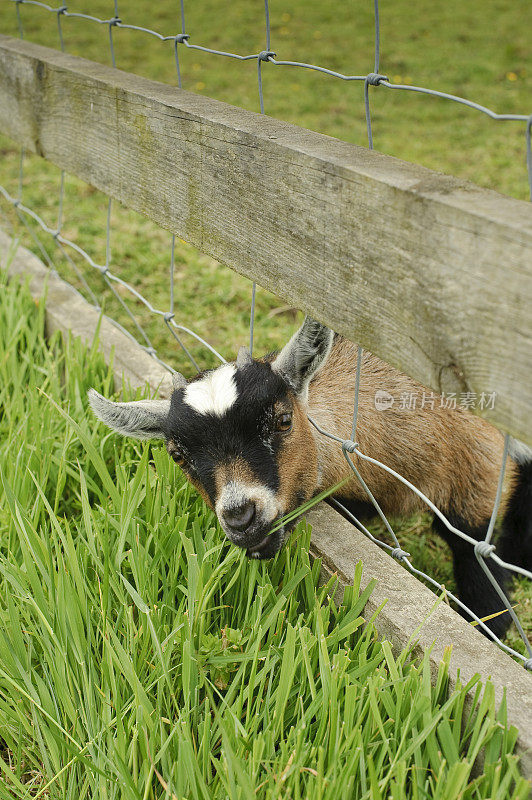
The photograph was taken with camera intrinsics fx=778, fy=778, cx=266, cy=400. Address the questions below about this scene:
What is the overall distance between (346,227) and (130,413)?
1.01 meters

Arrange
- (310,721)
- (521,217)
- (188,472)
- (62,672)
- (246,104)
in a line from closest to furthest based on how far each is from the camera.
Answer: (521,217) → (310,721) → (62,672) → (188,472) → (246,104)

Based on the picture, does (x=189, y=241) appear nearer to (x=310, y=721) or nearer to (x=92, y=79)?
(x=92, y=79)

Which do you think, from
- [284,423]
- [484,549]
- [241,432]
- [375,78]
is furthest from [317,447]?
[375,78]

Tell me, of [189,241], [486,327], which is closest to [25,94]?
[189,241]

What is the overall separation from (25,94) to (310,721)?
2.76 metres

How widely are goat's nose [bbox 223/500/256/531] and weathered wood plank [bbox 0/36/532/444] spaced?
1.71ft

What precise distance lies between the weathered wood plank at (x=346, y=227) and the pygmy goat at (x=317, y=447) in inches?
13.0

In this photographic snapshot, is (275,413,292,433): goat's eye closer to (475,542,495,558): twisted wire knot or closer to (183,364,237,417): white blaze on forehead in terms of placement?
(183,364,237,417): white blaze on forehead

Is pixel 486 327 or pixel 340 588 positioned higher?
pixel 486 327

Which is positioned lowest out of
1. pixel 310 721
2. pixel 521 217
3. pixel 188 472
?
pixel 310 721

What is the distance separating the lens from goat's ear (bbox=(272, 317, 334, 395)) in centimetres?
218

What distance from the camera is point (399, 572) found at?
6.64 feet

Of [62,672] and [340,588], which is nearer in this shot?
[62,672]

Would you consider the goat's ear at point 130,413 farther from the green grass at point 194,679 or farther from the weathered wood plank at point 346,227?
the weathered wood plank at point 346,227
